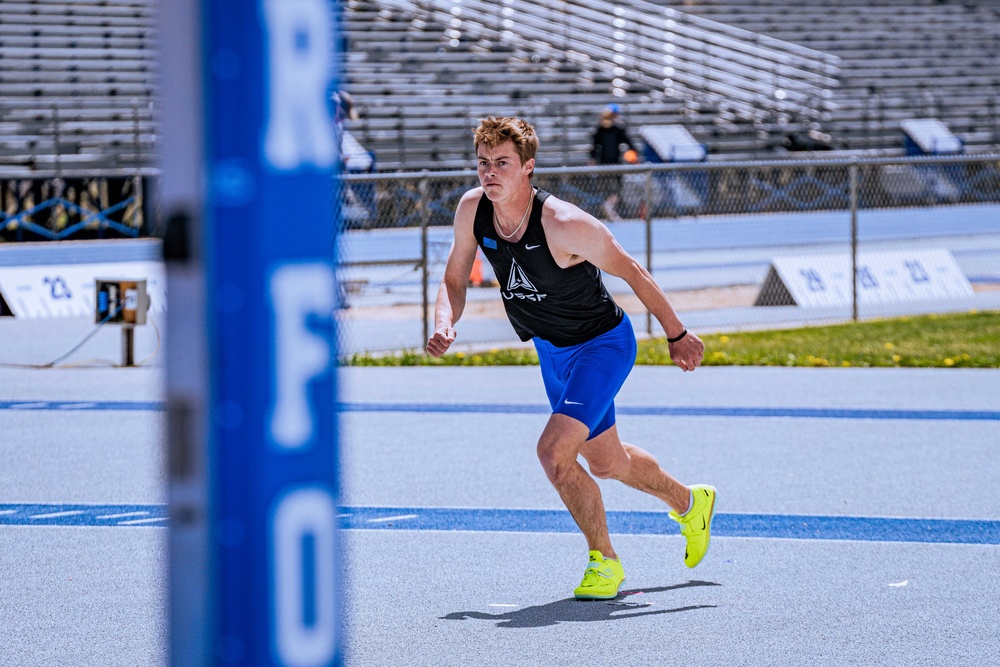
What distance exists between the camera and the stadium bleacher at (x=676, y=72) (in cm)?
2659

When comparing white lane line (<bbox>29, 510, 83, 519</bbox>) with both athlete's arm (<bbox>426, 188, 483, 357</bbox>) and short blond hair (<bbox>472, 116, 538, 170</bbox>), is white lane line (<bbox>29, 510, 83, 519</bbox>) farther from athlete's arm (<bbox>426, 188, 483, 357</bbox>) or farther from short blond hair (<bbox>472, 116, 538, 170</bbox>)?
short blond hair (<bbox>472, 116, 538, 170</bbox>)

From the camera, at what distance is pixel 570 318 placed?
198 inches

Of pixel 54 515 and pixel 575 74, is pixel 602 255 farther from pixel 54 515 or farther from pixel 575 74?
pixel 575 74

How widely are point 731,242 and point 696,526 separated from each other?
14571 mm

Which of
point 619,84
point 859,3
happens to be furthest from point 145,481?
point 859,3

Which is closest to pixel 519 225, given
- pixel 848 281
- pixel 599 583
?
pixel 599 583

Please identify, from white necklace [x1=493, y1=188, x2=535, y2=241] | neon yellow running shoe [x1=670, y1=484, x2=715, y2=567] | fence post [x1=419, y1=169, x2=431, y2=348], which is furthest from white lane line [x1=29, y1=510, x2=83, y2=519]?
fence post [x1=419, y1=169, x2=431, y2=348]

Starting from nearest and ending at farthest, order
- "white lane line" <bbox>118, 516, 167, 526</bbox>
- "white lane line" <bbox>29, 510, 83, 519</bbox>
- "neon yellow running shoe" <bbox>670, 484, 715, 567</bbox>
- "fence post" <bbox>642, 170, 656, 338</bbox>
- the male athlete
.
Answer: the male athlete < "neon yellow running shoe" <bbox>670, 484, 715, 567</bbox> < "white lane line" <bbox>118, 516, 167, 526</bbox> < "white lane line" <bbox>29, 510, 83, 519</bbox> < "fence post" <bbox>642, 170, 656, 338</bbox>

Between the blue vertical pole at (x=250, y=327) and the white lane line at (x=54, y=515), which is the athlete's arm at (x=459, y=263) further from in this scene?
the blue vertical pole at (x=250, y=327)

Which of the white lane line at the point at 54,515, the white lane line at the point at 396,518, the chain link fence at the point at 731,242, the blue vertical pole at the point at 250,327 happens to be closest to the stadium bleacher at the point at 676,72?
the chain link fence at the point at 731,242

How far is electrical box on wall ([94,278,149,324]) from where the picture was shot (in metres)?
11.1

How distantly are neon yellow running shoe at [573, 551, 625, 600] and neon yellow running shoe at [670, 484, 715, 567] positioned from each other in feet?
1.37

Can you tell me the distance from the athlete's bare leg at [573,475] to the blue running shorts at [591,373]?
0.07 meters

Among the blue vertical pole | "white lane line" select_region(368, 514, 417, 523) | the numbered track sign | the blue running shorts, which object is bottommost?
the numbered track sign
